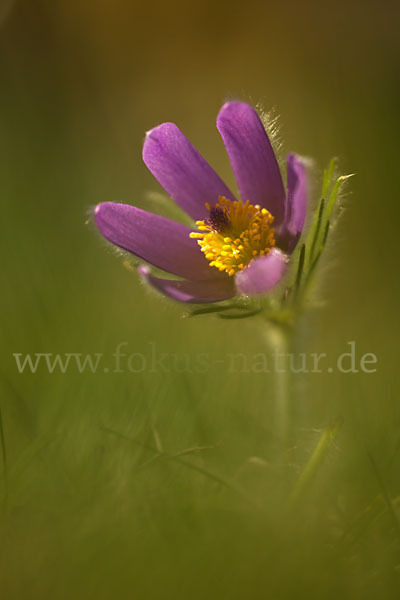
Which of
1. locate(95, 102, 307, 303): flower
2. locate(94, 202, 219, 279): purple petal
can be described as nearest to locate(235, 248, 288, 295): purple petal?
locate(95, 102, 307, 303): flower

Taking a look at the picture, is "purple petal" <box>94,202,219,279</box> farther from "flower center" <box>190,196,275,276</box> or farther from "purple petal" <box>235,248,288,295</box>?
"purple petal" <box>235,248,288,295</box>

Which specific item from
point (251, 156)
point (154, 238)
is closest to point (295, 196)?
point (251, 156)

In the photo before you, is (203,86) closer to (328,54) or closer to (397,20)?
(328,54)

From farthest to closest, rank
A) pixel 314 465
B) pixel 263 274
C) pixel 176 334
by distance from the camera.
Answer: pixel 176 334 → pixel 263 274 → pixel 314 465

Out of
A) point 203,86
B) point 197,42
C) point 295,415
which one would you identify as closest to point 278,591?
point 295,415

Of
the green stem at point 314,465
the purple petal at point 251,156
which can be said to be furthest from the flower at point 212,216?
the green stem at point 314,465

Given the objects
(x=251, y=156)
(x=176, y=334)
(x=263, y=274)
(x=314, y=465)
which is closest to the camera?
(x=314, y=465)

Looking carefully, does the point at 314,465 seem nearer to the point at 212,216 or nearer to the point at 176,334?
the point at 212,216
